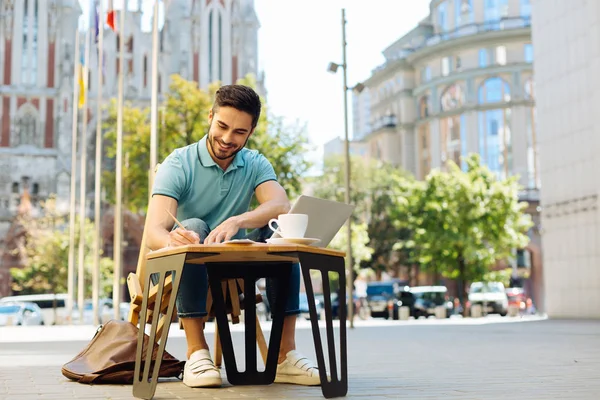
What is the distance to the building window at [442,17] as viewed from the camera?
72.9m

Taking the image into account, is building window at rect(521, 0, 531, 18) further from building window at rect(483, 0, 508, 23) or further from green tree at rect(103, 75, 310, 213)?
green tree at rect(103, 75, 310, 213)

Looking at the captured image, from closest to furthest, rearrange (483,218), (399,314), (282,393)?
(282,393) < (399,314) < (483,218)

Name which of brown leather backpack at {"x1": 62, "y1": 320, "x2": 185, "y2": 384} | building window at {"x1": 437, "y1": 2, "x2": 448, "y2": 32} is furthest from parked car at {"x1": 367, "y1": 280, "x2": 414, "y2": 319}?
brown leather backpack at {"x1": 62, "y1": 320, "x2": 185, "y2": 384}

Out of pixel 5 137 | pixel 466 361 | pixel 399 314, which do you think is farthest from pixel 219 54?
pixel 466 361

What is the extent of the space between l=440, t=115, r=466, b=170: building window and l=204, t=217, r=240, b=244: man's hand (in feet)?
209

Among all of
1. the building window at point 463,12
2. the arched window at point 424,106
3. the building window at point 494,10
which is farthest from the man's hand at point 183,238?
the arched window at point 424,106

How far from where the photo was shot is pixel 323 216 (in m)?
5.24

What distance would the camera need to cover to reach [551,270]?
102ft

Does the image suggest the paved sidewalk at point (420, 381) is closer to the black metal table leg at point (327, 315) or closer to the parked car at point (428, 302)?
the black metal table leg at point (327, 315)

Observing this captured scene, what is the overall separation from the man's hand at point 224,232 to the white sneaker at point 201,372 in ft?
2.47

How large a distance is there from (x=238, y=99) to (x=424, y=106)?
7017 cm

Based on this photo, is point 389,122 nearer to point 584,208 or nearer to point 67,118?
point 67,118

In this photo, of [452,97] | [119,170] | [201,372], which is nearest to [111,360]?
[201,372]

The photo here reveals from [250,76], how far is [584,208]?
16.3m
